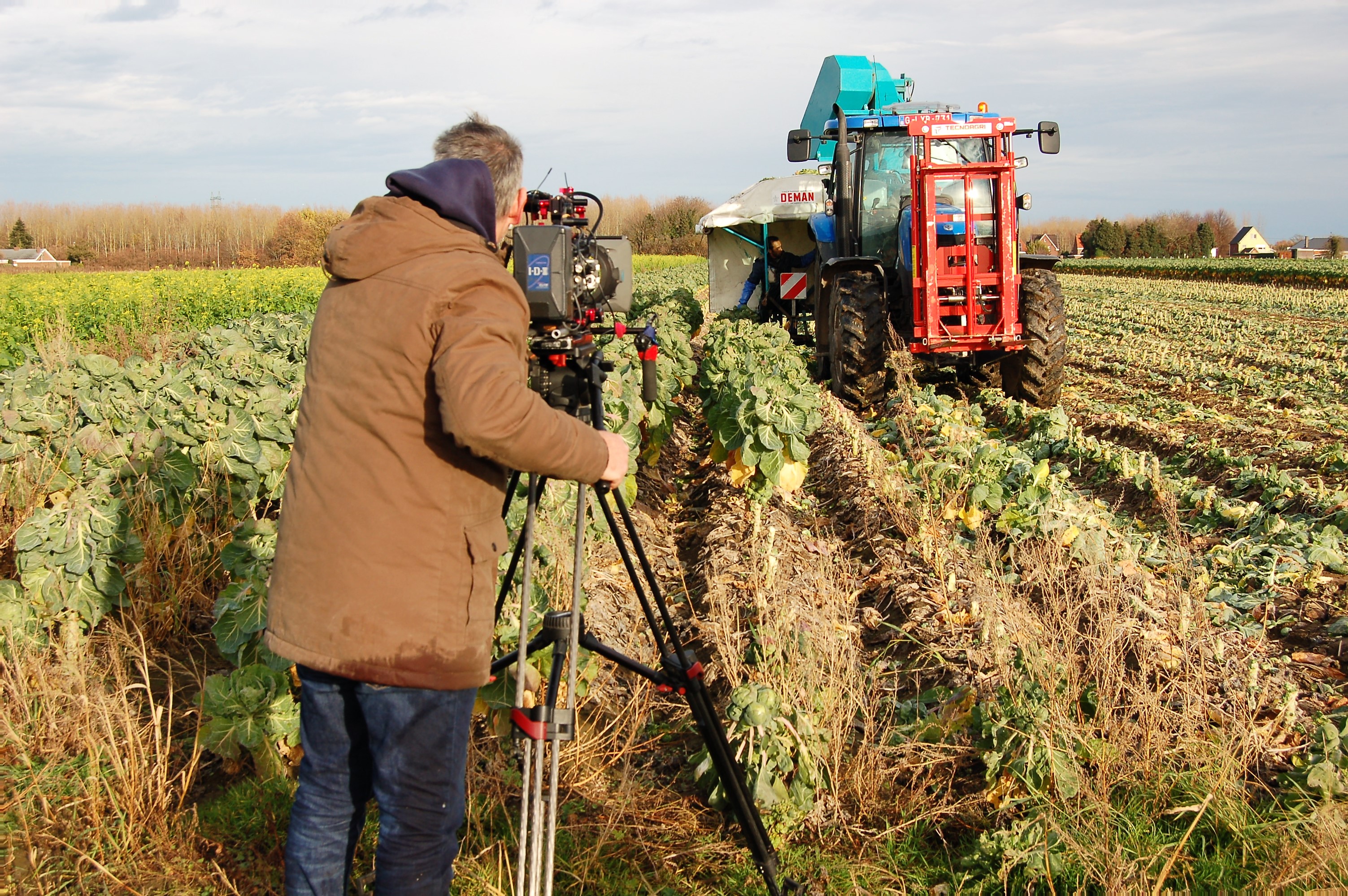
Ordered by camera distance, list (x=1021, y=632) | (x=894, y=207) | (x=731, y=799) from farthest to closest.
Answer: (x=894, y=207), (x=1021, y=632), (x=731, y=799)

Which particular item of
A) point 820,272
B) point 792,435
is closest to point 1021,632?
point 792,435

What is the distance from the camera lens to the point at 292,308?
20.6 m

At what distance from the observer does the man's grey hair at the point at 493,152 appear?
7.38 feet

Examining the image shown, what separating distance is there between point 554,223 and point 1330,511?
5.49 meters

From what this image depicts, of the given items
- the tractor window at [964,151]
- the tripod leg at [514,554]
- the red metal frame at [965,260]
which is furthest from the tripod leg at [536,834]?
the tractor window at [964,151]

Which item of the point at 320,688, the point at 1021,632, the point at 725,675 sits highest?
the point at 320,688

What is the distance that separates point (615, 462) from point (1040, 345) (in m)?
8.36

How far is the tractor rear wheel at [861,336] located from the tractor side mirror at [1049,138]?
1980 millimetres

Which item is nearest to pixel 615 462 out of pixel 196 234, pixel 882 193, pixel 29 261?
pixel 882 193

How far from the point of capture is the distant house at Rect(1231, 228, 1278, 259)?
242ft

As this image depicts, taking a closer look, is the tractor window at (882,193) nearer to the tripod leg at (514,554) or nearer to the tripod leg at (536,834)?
the tripod leg at (514,554)

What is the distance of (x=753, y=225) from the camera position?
51.4 ft

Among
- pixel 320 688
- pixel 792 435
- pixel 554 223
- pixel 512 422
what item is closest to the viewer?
pixel 512 422

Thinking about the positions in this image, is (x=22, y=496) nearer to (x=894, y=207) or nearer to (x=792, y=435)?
(x=792, y=435)
